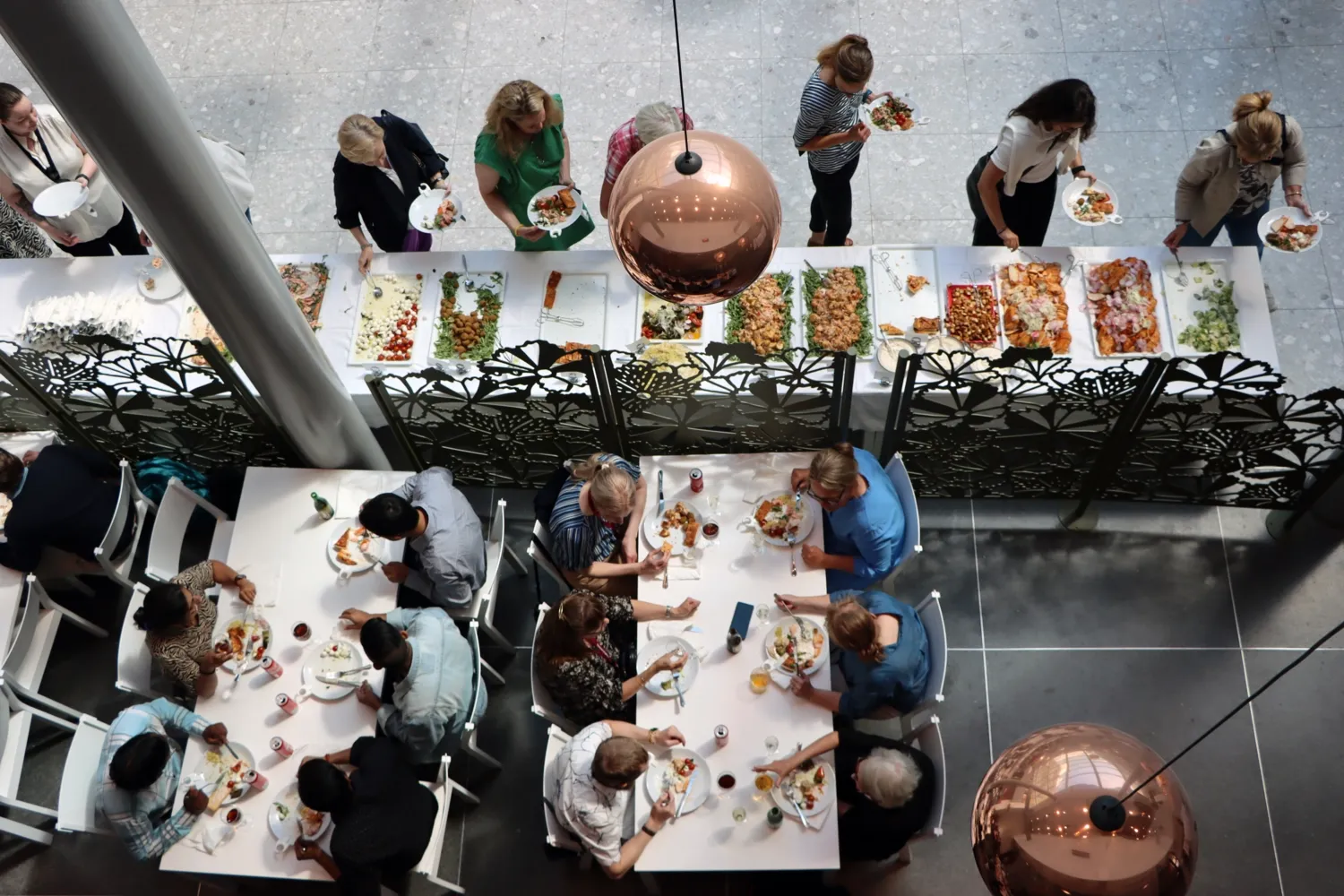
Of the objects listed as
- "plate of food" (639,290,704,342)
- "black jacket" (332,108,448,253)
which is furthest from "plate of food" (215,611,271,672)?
"plate of food" (639,290,704,342)

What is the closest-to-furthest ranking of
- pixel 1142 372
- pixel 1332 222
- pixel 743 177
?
1. pixel 743 177
2. pixel 1142 372
3. pixel 1332 222

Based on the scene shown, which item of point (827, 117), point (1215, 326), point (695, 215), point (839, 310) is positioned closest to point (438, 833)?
point (695, 215)

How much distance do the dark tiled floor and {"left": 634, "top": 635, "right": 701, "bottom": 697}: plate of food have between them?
1071mm

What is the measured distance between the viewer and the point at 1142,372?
4719mm

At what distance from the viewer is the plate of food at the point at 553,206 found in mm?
5707

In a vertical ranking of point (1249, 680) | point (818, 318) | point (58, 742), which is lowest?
point (58, 742)

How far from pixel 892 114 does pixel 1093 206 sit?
47.9 inches

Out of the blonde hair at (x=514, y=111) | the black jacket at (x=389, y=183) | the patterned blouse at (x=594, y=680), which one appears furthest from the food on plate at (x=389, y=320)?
the patterned blouse at (x=594, y=680)

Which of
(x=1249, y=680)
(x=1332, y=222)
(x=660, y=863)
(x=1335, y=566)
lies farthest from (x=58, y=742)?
(x=1332, y=222)

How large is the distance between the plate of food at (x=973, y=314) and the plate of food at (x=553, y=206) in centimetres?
211

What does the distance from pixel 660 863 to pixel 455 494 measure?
199cm

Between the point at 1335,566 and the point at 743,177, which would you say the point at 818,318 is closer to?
the point at 743,177

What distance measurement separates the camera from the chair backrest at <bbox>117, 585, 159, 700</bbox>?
4.78 m

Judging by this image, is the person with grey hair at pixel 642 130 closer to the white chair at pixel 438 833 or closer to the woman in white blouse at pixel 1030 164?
the woman in white blouse at pixel 1030 164
